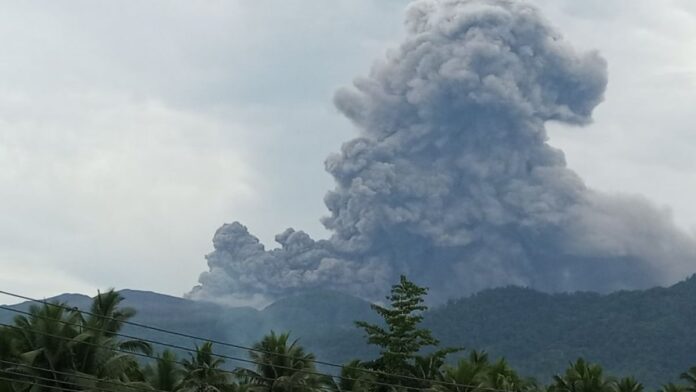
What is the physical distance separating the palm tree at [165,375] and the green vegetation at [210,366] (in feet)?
0.15

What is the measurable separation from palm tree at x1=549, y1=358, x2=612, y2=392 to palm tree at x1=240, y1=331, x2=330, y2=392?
19701 mm

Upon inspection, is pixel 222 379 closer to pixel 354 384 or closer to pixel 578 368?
pixel 354 384

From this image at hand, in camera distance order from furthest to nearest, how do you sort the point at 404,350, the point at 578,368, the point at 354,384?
the point at 578,368, the point at 404,350, the point at 354,384

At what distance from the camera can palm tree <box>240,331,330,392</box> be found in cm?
5653

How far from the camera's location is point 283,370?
57594 mm

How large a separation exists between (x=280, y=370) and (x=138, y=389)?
504 inches

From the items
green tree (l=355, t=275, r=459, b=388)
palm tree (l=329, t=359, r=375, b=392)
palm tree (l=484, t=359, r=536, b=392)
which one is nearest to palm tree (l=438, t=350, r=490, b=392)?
palm tree (l=484, t=359, r=536, b=392)

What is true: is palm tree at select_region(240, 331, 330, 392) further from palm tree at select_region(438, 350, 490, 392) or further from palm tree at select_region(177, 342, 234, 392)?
palm tree at select_region(438, 350, 490, 392)

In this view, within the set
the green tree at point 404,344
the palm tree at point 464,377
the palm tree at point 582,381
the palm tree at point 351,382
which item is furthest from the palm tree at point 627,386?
the palm tree at point 351,382

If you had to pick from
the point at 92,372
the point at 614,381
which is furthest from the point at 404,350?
the point at 92,372

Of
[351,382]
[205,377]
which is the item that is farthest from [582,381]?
[205,377]

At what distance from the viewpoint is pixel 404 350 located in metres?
66.4

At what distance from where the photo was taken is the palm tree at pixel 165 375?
5097cm

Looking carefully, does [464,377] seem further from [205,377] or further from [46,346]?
[46,346]
